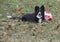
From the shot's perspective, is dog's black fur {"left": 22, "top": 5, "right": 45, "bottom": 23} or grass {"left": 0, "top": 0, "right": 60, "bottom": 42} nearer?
grass {"left": 0, "top": 0, "right": 60, "bottom": 42}

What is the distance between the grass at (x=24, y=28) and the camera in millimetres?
7377

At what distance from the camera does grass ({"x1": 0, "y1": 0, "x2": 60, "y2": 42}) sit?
24.2ft

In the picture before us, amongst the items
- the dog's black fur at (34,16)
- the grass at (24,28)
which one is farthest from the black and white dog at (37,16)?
the grass at (24,28)

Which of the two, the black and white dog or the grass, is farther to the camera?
the black and white dog

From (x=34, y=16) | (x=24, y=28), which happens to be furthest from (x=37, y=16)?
(x=24, y=28)

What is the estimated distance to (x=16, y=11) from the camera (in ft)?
35.5

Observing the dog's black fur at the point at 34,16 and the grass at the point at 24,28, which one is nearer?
the grass at the point at 24,28

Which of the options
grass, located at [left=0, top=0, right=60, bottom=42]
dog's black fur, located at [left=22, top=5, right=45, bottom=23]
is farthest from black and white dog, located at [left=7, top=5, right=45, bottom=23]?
grass, located at [left=0, top=0, right=60, bottom=42]

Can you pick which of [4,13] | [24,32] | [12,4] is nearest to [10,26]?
[24,32]

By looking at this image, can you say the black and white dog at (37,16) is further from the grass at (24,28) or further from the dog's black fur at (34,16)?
the grass at (24,28)

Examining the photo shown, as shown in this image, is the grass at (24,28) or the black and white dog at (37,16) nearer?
the grass at (24,28)

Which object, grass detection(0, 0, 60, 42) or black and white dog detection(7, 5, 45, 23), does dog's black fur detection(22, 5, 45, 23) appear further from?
grass detection(0, 0, 60, 42)

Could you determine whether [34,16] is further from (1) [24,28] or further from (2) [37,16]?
(1) [24,28]

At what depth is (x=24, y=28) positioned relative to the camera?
332 inches
